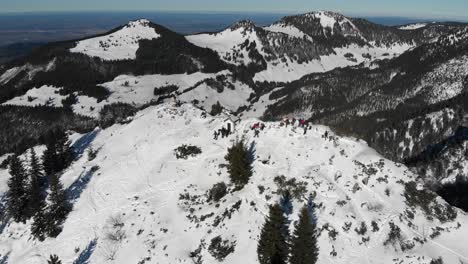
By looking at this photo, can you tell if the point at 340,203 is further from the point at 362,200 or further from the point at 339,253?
the point at 339,253

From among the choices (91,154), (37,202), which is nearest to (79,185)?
(37,202)

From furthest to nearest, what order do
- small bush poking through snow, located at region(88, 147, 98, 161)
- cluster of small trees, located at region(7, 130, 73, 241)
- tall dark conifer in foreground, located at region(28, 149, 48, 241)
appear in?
small bush poking through snow, located at region(88, 147, 98, 161) → cluster of small trees, located at region(7, 130, 73, 241) → tall dark conifer in foreground, located at region(28, 149, 48, 241)

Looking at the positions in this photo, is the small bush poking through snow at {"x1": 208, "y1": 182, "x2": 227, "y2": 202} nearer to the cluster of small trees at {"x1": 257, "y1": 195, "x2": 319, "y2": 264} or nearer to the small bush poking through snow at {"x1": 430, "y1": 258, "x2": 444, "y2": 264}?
the cluster of small trees at {"x1": 257, "y1": 195, "x2": 319, "y2": 264}

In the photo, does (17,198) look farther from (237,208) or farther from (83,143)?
(237,208)

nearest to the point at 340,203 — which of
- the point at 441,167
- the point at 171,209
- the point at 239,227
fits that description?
the point at 239,227

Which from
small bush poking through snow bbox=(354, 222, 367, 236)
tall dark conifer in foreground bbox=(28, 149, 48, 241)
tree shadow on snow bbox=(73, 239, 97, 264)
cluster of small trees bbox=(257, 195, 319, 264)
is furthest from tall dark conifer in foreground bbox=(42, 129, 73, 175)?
small bush poking through snow bbox=(354, 222, 367, 236)

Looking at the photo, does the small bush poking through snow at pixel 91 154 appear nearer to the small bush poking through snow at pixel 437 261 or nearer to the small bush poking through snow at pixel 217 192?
the small bush poking through snow at pixel 217 192

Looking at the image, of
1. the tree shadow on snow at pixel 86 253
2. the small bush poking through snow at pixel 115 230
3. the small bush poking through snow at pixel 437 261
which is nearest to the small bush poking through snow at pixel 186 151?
the small bush poking through snow at pixel 115 230
